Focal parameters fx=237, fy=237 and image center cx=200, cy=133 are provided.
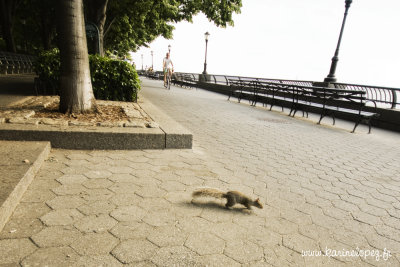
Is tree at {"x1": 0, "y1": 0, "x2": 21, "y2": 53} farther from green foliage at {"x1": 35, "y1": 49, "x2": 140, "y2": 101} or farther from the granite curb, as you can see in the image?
the granite curb

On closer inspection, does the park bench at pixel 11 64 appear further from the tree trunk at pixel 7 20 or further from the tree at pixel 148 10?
the tree at pixel 148 10

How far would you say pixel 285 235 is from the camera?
226 centimetres

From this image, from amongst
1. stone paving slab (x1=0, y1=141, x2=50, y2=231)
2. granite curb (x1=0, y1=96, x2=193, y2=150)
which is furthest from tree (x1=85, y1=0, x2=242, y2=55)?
stone paving slab (x1=0, y1=141, x2=50, y2=231)

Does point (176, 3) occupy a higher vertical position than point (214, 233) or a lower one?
higher

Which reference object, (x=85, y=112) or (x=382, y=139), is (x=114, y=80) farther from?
(x=382, y=139)

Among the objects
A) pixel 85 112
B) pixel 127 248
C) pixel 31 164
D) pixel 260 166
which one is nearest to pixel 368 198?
pixel 260 166

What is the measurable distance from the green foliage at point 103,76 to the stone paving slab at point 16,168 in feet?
12.8

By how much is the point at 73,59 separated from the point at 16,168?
2.51m

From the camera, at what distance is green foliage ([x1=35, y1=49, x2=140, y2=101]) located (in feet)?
22.1

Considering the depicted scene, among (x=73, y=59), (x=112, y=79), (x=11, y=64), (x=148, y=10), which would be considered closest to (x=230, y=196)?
(x=73, y=59)

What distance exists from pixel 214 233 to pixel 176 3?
17539mm

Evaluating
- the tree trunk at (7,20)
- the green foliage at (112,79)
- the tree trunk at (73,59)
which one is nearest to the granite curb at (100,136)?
the tree trunk at (73,59)

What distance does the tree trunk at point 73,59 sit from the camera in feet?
13.8

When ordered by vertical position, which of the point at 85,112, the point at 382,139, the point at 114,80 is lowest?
the point at 382,139
